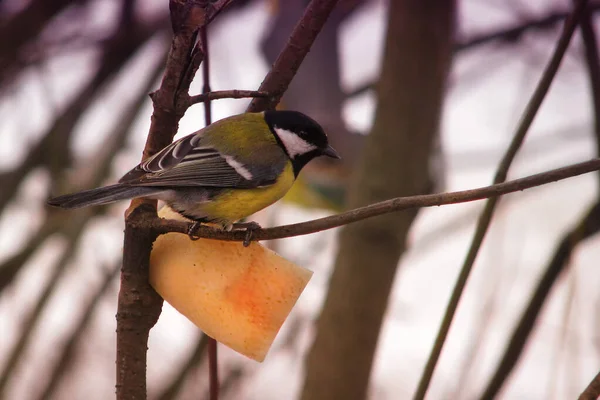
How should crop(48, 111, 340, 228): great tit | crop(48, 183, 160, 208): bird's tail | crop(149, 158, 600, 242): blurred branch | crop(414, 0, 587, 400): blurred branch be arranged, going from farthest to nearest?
1. crop(48, 111, 340, 228): great tit
2. crop(48, 183, 160, 208): bird's tail
3. crop(414, 0, 587, 400): blurred branch
4. crop(149, 158, 600, 242): blurred branch

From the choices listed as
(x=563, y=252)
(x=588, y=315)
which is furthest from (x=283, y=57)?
(x=588, y=315)

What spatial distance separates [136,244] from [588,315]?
83 cm

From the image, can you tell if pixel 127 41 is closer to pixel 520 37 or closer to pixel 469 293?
pixel 520 37

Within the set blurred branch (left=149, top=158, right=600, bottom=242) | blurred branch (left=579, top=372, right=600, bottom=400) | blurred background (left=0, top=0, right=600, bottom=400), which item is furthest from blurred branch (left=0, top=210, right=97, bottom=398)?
blurred branch (left=579, top=372, right=600, bottom=400)

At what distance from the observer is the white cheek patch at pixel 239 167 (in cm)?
73

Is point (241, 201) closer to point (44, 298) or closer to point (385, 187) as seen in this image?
point (385, 187)

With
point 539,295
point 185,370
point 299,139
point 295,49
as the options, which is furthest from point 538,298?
point 185,370

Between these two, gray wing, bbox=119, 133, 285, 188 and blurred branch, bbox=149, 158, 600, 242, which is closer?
blurred branch, bbox=149, 158, 600, 242

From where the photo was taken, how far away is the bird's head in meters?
0.75

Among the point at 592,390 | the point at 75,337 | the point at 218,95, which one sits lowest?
the point at 592,390

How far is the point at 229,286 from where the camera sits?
0.44 m

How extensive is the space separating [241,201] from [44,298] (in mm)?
406

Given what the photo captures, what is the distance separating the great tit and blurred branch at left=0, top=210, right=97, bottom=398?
0.28 m

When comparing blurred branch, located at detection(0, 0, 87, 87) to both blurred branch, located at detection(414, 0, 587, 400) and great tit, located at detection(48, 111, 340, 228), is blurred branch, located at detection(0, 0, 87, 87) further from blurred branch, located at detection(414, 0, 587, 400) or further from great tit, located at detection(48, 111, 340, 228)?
blurred branch, located at detection(414, 0, 587, 400)
